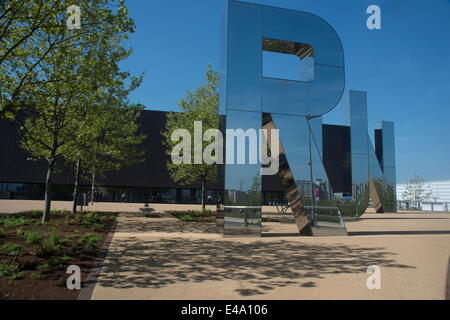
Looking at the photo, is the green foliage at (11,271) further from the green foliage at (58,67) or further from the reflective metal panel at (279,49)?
the reflective metal panel at (279,49)

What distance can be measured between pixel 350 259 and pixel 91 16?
29.6ft

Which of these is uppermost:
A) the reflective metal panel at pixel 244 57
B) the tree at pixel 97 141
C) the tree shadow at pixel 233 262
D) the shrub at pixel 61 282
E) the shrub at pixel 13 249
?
the reflective metal panel at pixel 244 57

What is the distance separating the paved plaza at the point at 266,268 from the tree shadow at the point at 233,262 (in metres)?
0.01

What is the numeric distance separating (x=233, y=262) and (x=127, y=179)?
115 ft

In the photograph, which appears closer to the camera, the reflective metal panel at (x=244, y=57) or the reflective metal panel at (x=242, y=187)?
the reflective metal panel at (x=242, y=187)

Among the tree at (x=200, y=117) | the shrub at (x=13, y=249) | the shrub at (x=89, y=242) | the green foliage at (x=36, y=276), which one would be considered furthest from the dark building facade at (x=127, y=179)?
the green foliage at (x=36, y=276)

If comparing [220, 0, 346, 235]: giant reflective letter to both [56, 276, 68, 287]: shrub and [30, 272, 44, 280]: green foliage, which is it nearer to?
[56, 276, 68, 287]: shrub

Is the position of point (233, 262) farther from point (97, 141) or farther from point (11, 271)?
point (97, 141)

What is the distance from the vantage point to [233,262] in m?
7.56

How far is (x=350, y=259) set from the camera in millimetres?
8203

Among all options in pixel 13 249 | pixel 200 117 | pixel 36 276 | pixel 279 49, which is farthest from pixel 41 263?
pixel 200 117

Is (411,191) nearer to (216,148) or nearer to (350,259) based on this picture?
(216,148)

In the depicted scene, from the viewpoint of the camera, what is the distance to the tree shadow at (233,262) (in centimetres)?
596
